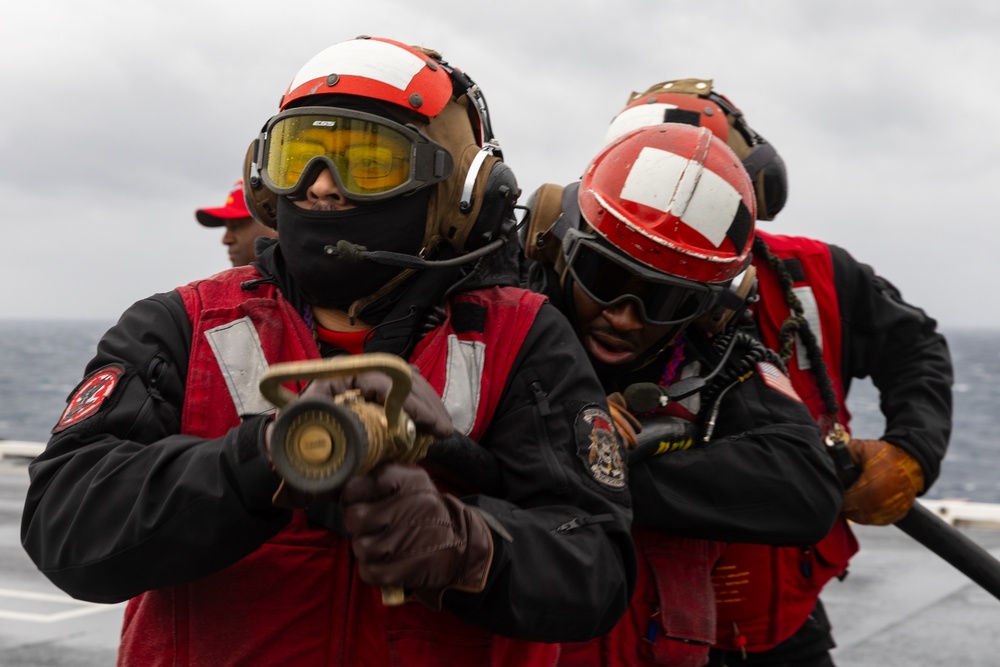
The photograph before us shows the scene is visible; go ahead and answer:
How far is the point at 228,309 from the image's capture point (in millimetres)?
2596

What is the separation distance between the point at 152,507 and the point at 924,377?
3444 millimetres

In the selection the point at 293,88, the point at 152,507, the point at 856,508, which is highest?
the point at 293,88

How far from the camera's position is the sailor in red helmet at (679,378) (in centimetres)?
358

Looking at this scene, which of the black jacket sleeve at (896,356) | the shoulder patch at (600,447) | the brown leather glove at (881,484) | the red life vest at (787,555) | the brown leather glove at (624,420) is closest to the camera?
the shoulder patch at (600,447)

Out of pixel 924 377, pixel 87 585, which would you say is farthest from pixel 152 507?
pixel 924 377

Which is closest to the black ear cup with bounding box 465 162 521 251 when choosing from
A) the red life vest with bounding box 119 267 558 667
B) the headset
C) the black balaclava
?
the black balaclava

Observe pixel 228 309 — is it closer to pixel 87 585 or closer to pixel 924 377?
pixel 87 585

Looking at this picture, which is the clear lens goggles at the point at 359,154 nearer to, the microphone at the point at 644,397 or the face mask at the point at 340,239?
the face mask at the point at 340,239

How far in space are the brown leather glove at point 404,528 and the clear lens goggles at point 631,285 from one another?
160cm

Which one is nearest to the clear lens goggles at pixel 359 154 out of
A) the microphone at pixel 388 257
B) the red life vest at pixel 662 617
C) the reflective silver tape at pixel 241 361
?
the microphone at pixel 388 257

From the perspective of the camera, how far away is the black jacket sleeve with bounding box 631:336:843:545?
11.6 ft

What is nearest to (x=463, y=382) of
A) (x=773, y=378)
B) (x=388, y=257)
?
(x=388, y=257)

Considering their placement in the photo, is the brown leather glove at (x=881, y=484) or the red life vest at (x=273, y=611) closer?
the red life vest at (x=273, y=611)

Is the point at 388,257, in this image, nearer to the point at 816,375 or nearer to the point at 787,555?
the point at 787,555
